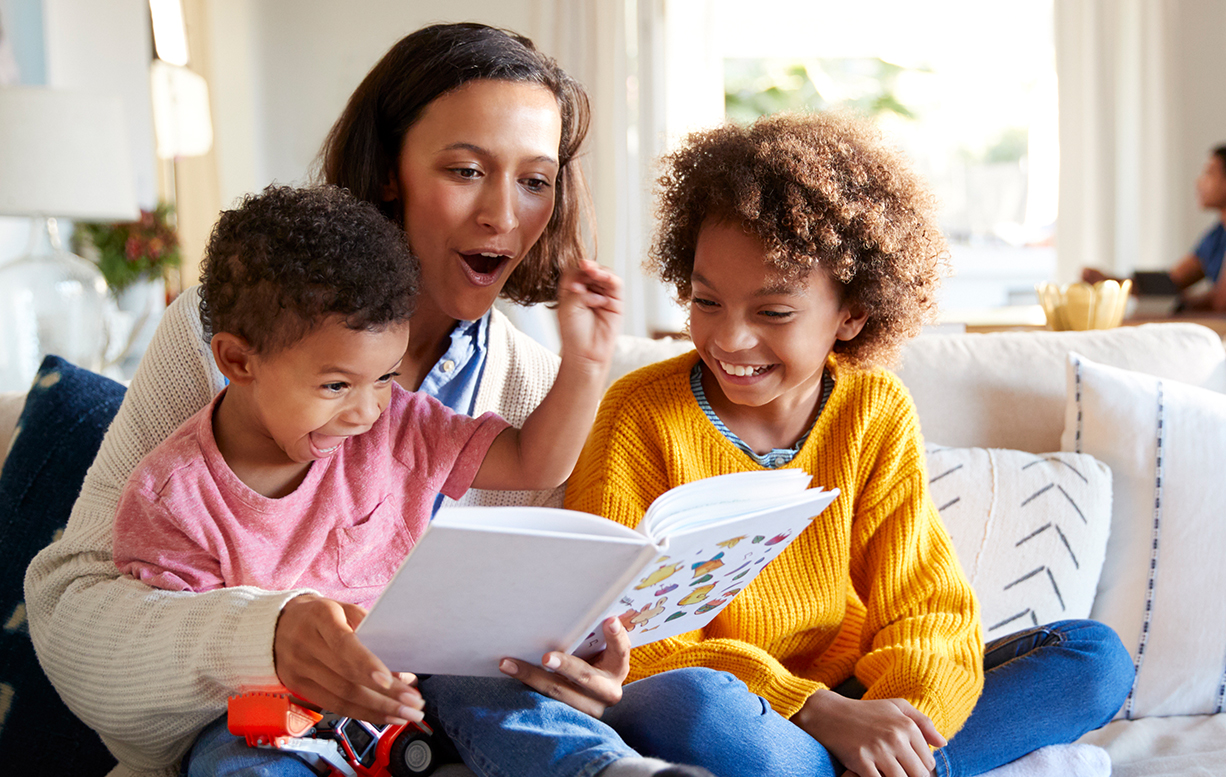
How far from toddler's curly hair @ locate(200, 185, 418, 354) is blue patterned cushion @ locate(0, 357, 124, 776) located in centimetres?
46

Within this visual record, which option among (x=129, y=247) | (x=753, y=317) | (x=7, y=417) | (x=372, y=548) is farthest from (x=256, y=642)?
(x=129, y=247)

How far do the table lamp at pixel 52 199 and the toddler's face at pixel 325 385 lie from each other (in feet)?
5.02

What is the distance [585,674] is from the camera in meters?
0.92

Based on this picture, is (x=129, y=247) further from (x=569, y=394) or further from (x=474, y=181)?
(x=569, y=394)

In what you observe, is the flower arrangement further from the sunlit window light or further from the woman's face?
the woman's face

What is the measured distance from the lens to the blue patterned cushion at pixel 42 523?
121 centimetres

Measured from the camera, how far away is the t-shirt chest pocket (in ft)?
3.36

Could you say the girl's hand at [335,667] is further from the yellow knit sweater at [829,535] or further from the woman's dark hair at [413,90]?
the woman's dark hair at [413,90]

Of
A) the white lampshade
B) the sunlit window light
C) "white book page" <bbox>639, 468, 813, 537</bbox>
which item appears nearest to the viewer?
"white book page" <bbox>639, 468, 813, 537</bbox>

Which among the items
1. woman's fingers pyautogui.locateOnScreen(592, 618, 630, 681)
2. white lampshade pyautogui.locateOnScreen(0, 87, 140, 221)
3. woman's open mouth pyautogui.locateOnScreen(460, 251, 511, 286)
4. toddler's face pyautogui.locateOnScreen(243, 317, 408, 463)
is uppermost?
white lampshade pyautogui.locateOnScreen(0, 87, 140, 221)

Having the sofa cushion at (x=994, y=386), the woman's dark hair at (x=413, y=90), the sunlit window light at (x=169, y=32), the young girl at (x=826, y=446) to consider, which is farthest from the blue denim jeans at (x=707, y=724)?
the sunlit window light at (x=169, y=32)

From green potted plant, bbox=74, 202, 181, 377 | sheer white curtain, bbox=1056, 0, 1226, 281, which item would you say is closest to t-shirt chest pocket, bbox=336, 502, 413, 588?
green potted plant, bbox=74, 202, 181, 377

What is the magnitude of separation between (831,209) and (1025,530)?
63 cm

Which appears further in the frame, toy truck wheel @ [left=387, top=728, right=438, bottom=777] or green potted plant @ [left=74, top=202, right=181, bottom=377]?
green potted plant @ [left=74, top=202, right=181, bottom=377]
